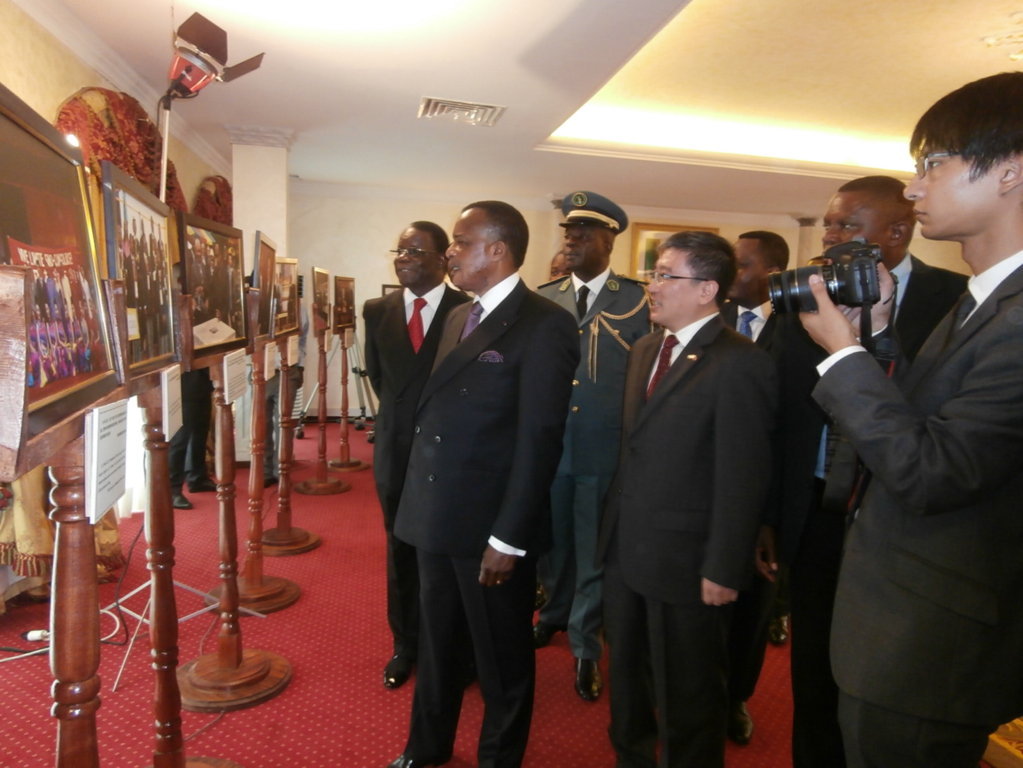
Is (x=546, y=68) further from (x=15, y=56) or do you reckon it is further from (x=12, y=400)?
(x=12, y=400)

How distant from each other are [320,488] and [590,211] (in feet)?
10.6

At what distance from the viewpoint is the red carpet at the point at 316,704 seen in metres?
1.92

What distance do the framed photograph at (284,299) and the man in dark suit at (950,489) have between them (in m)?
2.36

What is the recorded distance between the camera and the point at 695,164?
5.78 m

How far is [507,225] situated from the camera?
1688mm

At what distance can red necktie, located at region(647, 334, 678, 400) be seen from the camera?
169cm

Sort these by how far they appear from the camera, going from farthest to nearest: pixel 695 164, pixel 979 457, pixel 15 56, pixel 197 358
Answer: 1. pixel 695 164
2. pixel 15 56
3. pixel 197 358
4. pixel 979 457

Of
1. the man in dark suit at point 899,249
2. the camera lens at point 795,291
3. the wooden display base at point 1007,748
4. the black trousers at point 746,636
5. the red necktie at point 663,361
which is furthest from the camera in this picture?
the black trousers at point 746,636

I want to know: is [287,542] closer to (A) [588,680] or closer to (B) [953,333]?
(A) [588,680]

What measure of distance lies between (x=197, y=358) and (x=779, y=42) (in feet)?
12.5

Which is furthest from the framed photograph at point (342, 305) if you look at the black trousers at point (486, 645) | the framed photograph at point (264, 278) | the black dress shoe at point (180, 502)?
the black trousers at point (486, 645)

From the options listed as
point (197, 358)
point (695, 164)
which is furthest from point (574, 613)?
point (695, 164)

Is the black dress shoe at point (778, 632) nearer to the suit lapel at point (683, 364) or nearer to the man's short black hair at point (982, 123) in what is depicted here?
the suit lapel at point (683, 364)

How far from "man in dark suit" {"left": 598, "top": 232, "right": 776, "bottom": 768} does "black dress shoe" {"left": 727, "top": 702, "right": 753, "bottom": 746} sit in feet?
1.69
